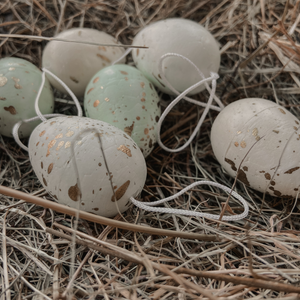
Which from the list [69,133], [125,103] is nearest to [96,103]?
[125,103]

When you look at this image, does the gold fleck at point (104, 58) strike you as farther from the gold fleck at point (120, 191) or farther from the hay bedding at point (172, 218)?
the gold fleck at point (120, 191)

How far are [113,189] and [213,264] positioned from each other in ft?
1.04

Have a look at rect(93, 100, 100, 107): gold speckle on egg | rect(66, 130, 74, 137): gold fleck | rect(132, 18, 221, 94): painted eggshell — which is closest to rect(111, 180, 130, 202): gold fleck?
rect(66, 130, 74, 137): gold fleck

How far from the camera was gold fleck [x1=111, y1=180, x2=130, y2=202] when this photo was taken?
756 mm

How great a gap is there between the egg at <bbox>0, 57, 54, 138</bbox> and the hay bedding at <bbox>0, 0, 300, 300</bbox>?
0.31 feet

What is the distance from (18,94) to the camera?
0.95m

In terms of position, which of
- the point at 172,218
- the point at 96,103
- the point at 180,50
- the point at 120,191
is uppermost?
the point at 180,50

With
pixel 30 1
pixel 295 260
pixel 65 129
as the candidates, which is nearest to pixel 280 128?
pixel 295 260

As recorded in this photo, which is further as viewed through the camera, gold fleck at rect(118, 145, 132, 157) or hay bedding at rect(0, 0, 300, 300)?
gold fleck at rect(118, 145, 132, 157)

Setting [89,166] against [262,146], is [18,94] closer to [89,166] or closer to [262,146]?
[89,166]

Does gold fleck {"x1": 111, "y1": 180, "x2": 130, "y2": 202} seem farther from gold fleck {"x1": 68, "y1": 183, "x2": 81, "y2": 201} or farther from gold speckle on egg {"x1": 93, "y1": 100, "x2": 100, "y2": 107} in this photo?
gold speckle on egg {"x1": 93, "y1": 100, "x2": 100, "y2": 107}

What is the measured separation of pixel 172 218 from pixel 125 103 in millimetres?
394

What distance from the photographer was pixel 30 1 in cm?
131

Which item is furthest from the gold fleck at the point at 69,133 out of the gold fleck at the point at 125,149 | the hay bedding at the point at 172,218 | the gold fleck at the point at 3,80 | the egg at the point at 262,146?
the egg at the point at 262,146
